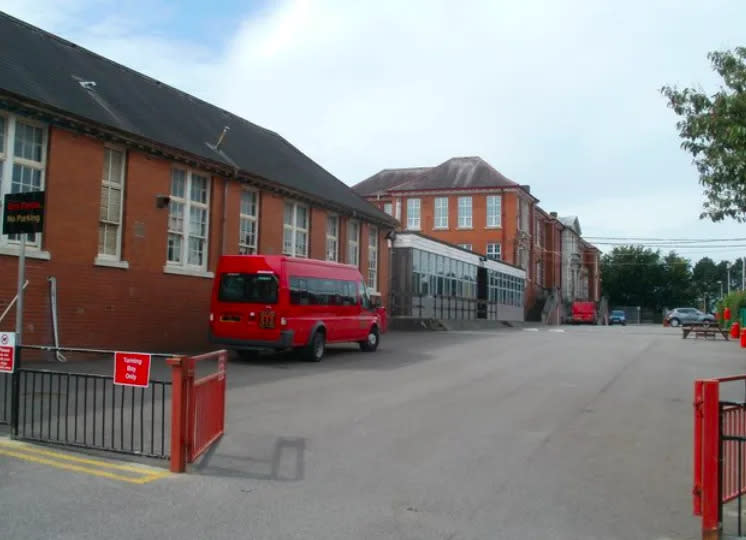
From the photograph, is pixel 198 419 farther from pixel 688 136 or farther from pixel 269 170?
pixel 269 170

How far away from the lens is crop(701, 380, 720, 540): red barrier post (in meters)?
5.40

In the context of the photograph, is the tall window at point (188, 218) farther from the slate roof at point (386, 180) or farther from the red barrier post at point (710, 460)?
the slate roof at point (386, 180)

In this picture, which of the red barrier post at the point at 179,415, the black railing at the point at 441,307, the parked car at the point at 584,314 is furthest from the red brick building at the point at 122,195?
the parked car at the point at 584,314

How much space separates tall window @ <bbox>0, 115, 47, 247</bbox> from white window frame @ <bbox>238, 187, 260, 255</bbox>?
7.11 m

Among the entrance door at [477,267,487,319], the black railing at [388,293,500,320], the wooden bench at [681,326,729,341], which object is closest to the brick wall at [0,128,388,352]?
the black railing at [388,293,500,320]

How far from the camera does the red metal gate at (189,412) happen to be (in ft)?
23.7

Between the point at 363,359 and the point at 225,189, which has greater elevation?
the point at 225,189

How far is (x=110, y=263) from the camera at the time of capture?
17078 millimetres

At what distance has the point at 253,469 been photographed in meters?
7.43

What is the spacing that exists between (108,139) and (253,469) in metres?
12.0

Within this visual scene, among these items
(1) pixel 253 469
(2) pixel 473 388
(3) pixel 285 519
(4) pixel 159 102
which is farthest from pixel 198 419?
(4) pixel 159 102

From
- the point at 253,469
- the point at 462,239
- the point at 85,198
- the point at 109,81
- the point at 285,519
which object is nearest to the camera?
the point at 285,519

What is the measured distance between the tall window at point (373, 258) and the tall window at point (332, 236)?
3.12 meters

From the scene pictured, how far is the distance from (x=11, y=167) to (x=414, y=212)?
44.7 metres
